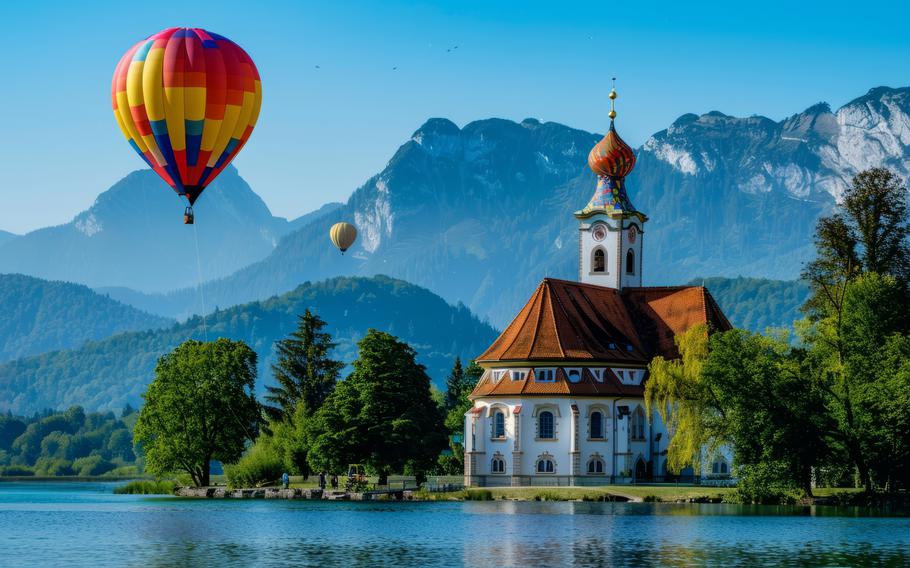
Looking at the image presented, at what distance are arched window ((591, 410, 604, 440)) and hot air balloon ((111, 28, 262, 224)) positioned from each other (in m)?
40.7

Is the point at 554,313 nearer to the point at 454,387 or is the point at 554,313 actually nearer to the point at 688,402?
the point at 688,402

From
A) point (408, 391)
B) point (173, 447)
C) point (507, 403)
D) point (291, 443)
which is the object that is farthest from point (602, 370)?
point (173, 447)

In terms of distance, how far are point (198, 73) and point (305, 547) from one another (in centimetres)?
2374

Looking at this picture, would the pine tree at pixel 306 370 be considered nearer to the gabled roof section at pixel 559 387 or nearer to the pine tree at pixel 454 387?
the gabled roof section at pixel 559 387

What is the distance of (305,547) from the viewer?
201 ft

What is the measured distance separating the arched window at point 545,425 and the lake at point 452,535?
1394cm

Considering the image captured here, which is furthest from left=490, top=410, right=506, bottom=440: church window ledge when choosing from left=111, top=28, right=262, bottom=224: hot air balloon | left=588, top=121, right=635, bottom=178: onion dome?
left=111, top=28, right=262, bottom=224: hot air balloon

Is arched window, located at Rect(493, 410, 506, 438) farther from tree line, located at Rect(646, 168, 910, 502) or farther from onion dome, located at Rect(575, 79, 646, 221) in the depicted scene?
onion dome, located at Rect(575, 79, 646, 221)

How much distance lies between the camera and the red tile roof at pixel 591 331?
106562 millimetres

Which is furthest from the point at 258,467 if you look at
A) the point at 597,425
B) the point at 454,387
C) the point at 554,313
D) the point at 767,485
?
the point at 454,387

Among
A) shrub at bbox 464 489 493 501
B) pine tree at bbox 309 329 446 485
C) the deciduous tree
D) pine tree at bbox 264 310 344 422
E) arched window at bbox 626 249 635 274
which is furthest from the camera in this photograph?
arched window at bbox 626 249 635 274

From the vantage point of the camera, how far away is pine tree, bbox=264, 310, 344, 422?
121 meters

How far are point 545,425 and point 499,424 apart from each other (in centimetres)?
317

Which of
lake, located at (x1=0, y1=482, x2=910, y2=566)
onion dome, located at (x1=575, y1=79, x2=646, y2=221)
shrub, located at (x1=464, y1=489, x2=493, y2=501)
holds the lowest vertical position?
lake, located at (x1=0, y1=482, x2=910, y2=566)
